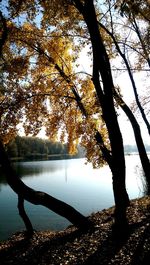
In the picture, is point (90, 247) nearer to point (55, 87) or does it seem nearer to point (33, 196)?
point (33, 196)

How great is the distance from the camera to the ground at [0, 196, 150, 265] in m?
8.27

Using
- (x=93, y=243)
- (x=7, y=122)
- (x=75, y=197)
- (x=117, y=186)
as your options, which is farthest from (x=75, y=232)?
(x=75, y=197)

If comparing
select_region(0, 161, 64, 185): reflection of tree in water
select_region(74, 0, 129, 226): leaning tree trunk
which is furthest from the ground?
select_region(0, 161, 64, 185): reflection of tree in water

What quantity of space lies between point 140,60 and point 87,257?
1416 cm

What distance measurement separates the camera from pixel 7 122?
1423 cm

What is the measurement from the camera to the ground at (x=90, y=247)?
8.27 m

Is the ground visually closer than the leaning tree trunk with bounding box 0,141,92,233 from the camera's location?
Yes

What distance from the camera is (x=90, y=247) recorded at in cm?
940

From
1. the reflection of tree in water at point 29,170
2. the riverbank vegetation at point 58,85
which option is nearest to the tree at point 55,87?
the riverbank vegetation at point 58,85

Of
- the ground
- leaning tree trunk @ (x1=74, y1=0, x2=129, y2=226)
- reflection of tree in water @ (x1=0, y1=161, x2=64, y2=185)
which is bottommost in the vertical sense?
the ground

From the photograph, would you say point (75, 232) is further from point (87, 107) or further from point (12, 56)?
point (12, 56)

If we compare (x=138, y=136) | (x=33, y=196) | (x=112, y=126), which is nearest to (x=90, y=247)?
(x=33, y=196)

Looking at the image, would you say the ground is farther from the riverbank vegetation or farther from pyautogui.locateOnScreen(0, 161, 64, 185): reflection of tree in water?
pyautogui.locateOnScreen(0, 161, 64, 185): reflection of tree in water

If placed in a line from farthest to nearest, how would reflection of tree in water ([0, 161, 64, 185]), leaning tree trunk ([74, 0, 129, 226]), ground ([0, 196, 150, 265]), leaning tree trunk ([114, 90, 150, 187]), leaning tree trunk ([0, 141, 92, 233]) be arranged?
reflection of tree in water ([0, 161, 64, 185]) < leaning tree trunk ([114, 90, 150, 187]) < leaning tree trunk ([0, 141, 92, 233]) < leaning tree trunk ([74, 0, 129, 226]) < ground ([0, 196, 150, 265])
